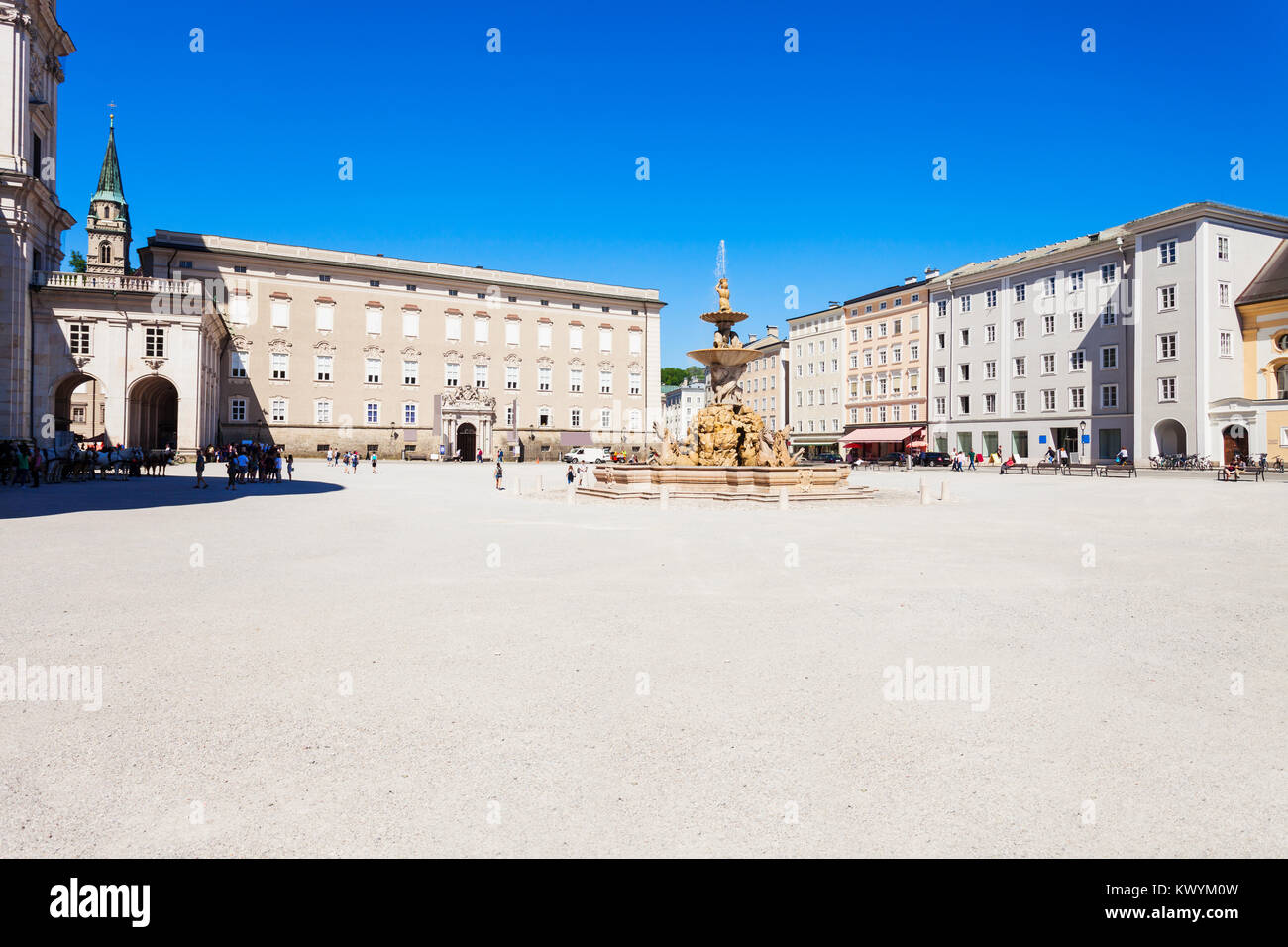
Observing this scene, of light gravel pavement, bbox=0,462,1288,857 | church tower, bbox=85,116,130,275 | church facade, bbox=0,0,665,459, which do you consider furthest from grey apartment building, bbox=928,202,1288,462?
church tower, bbox=85,116,130,275

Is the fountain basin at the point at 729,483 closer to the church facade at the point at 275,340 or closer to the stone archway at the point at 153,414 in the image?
the church facade at the point at 275,340

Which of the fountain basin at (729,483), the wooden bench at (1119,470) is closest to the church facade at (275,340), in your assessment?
the fountain basin at (729,483)

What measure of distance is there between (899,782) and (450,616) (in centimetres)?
475

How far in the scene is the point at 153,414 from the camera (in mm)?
61156

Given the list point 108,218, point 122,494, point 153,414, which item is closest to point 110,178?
point 108,218

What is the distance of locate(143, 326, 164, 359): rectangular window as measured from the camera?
4572 cm

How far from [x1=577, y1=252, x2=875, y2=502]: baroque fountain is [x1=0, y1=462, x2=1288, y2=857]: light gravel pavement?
39.0 ft

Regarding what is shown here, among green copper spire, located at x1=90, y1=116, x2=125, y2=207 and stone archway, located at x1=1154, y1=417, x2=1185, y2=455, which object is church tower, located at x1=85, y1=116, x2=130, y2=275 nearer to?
green copper spire, located at x1=90, y1=116, x2=125, y2=207

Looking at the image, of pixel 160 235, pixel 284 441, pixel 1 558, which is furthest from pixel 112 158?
pixel 1 558

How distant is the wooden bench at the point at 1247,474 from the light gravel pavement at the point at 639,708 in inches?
1203

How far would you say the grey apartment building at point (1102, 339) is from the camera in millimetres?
46594

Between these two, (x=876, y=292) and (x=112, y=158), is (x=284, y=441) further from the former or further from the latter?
(x=876, y=292)
